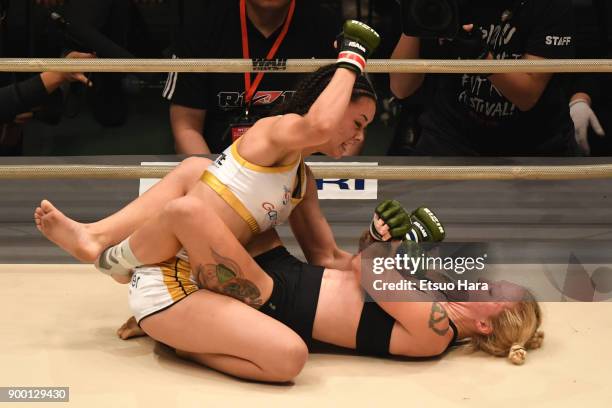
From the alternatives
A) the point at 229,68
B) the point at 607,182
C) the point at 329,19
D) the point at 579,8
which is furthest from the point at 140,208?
the point at 579,8

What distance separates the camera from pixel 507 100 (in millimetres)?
3104

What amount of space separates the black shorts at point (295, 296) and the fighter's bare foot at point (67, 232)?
17.8 inches

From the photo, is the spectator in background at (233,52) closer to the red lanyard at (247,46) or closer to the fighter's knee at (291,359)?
the red lanyard at (247,46)

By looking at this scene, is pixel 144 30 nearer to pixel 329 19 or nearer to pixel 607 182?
pixel 329 19

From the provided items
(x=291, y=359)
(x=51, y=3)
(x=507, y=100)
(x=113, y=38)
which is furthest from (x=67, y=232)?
(x=507, y=100)

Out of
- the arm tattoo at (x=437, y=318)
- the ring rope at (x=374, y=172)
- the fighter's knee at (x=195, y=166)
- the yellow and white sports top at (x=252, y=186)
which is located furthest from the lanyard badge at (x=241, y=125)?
the arm tattoo at (x=437, y=318)

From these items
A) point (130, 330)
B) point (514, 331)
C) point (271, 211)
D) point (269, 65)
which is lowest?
point (130, 330)

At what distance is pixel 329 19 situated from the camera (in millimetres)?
3264

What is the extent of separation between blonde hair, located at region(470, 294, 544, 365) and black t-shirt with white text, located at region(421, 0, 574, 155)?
98 centimetres

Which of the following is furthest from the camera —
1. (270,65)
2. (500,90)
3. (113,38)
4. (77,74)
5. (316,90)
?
(113,38)

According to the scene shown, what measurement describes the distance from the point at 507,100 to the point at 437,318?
1.14 m

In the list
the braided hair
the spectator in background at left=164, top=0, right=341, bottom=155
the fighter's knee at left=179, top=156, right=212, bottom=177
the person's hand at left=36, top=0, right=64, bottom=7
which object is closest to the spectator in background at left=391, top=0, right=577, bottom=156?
the spectator in background at left=164, top=0, right=341, bottom=155

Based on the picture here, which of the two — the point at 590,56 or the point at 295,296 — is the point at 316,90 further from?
the point at 590,56

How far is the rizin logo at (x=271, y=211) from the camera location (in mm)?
2256
